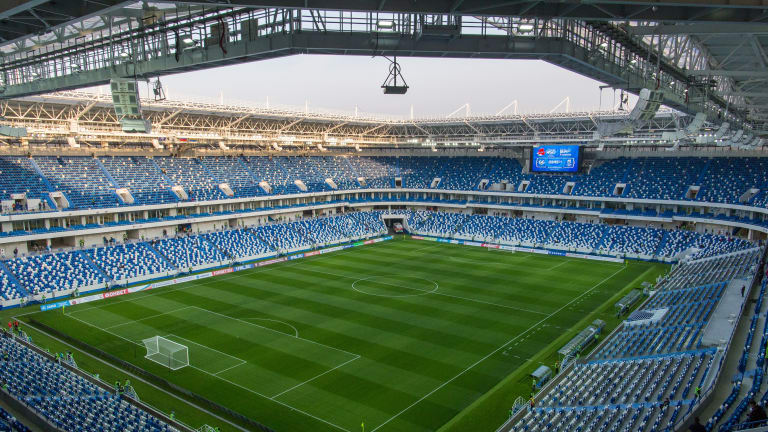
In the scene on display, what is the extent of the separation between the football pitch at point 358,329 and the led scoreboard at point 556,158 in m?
13.8

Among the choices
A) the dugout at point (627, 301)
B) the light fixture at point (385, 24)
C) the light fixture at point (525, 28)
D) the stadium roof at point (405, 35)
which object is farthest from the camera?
the dugout at point (627, 301)

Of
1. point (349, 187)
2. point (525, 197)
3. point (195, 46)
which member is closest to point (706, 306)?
point (195, 46)

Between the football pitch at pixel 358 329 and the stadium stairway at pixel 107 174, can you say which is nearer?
the football pitch at pixel 358 329

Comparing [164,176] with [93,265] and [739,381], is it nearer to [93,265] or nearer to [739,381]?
[93,265]

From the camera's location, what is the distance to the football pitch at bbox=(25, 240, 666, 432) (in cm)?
1923

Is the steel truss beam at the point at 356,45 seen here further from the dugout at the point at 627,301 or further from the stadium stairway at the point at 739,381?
the dugout at the point at 627,301

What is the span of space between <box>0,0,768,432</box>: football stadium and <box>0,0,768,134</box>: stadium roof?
0.08 m

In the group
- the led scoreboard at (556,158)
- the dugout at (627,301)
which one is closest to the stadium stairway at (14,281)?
the dugout at (627,301)

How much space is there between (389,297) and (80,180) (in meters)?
27.9

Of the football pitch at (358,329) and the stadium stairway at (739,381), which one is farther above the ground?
the stadium stairway at (739,381)

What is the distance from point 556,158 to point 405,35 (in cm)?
4536

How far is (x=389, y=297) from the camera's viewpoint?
107 feet

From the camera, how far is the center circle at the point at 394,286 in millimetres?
33531

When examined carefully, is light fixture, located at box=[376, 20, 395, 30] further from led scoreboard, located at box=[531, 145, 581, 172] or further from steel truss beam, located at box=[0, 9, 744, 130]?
led scoreboard, located at box=[531, 145, 581, 172]
